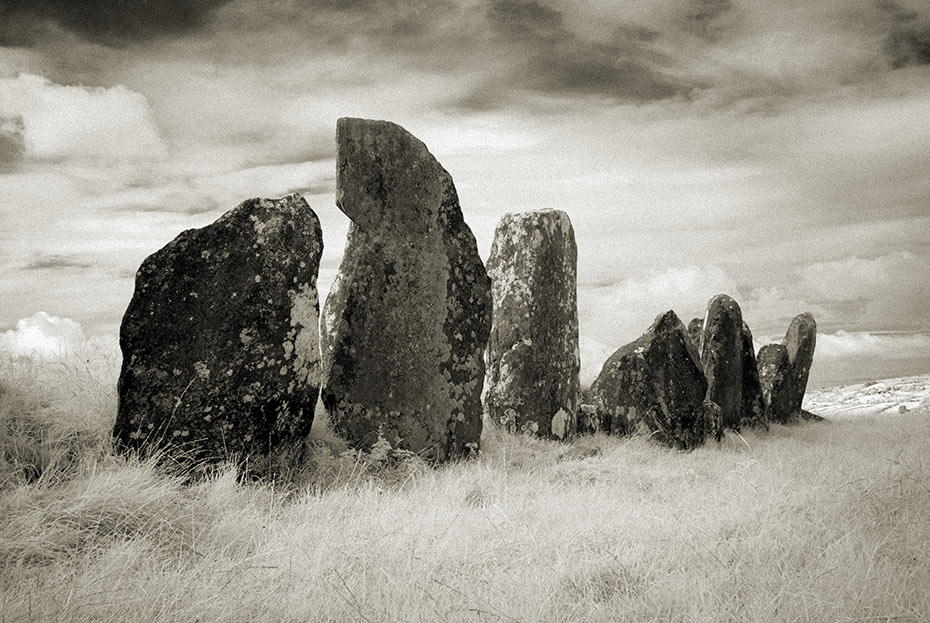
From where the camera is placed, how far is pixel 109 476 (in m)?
5.00

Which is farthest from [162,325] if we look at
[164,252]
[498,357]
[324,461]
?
[498,357]

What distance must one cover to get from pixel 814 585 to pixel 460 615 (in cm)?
189

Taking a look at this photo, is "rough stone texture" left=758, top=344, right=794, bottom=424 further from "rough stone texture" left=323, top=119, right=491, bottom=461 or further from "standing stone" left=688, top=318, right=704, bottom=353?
"rough stone texture" left=323, top=119, right=491, bottom=461

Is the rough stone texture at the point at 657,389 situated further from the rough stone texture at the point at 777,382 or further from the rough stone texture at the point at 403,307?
the rough stone texture at the point at 777,382

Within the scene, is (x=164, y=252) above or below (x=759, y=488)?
above

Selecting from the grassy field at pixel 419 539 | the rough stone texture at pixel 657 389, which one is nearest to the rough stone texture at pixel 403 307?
the grassy field at pixel 419 539

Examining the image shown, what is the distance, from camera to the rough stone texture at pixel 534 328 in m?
9.52

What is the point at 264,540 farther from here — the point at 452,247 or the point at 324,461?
the point at 452,247

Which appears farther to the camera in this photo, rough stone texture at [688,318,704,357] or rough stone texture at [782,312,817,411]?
rough stone texture at [782,312,817,411]

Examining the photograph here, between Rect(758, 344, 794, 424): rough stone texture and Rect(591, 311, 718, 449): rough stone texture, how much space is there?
5.20 metres

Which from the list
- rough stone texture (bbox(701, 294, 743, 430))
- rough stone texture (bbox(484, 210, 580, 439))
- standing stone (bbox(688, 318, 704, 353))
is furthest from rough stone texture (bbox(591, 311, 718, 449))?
standing stone (bbox(688, 318, 704, 353))

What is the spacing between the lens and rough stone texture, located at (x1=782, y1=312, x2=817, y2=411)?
16438 mm

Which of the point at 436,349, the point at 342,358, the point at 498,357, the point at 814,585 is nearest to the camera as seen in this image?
the point at 814,585

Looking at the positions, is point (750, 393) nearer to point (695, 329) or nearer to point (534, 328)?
point (695, 329)
